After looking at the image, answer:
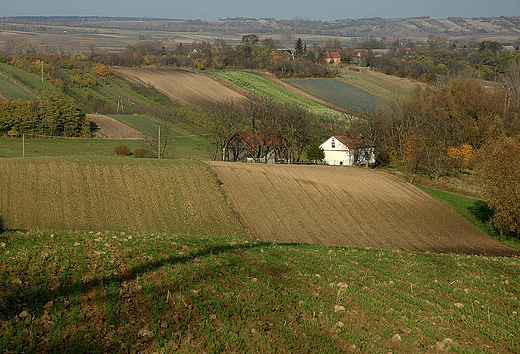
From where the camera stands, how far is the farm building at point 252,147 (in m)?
67.1

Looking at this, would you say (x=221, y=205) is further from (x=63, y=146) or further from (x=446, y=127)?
(x=446, y=127)

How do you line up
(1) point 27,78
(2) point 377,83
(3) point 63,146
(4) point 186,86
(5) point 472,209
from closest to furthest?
(5) point 472,209, (3) point 63,146, (1) point 27,78, (4) point 186,86, (2) point 377,83

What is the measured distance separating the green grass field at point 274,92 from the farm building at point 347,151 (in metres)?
21.6

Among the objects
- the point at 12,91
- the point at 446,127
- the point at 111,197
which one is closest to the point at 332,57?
the point at 446,127

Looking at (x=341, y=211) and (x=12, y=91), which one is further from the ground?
(x=12, y=91)

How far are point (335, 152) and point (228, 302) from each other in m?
60.6

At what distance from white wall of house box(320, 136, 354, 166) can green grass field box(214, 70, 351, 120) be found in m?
21.5

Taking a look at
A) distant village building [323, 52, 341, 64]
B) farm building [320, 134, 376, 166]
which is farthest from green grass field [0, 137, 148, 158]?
distant village building [323, 52, 341, 64]

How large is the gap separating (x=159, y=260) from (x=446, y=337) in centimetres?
788

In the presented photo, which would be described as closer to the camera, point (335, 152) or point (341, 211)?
point (341, 211)

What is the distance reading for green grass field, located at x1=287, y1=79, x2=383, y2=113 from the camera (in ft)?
361

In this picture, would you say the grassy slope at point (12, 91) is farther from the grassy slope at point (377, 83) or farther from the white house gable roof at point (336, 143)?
the grassy slope at point (377, 83)

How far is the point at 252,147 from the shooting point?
67062 millimetres

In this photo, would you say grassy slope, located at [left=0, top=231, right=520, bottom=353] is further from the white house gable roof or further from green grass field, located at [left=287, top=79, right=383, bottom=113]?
green grass field, located at [left=287, top=79, right=383, bottom=113]
